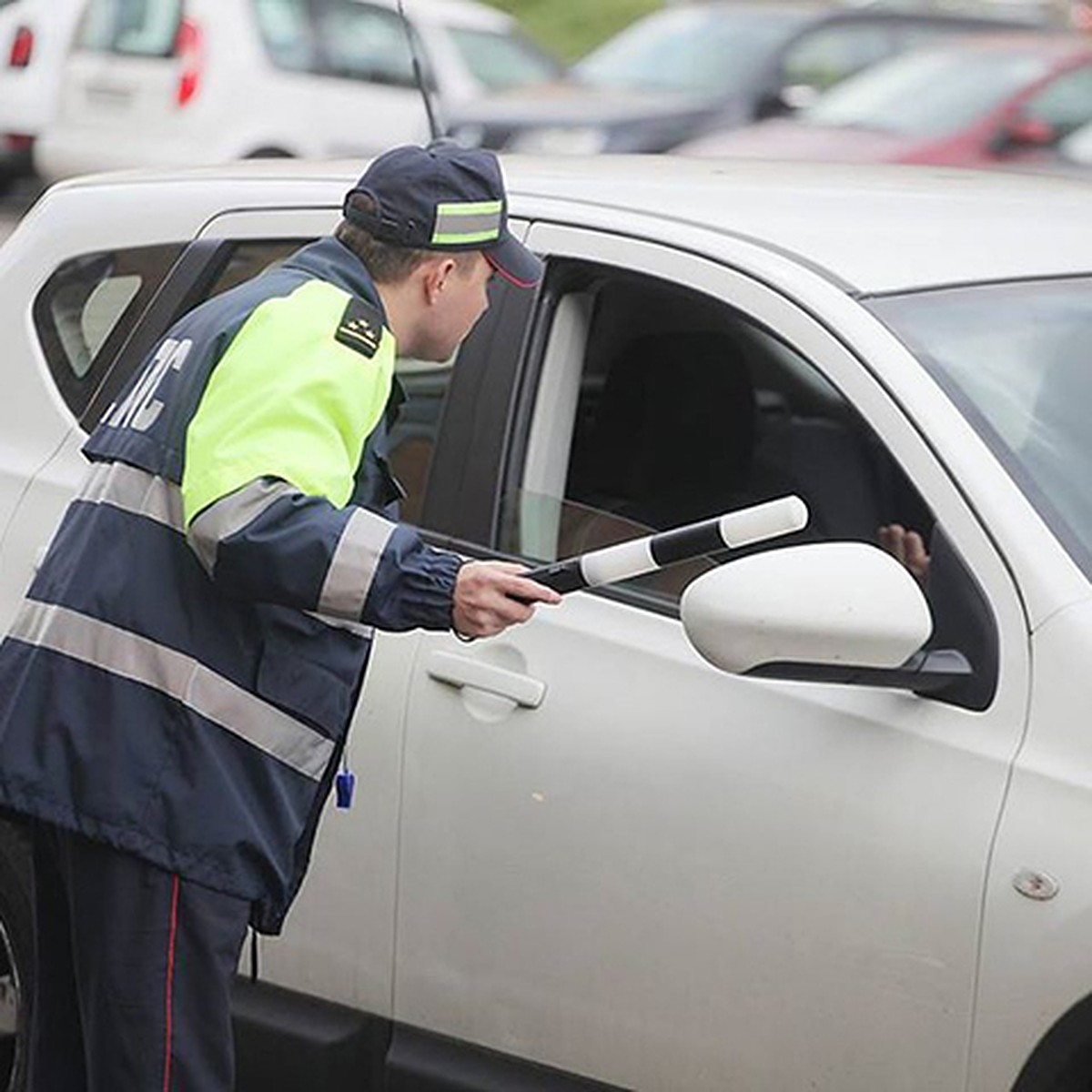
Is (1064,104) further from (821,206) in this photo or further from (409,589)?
(409,589)

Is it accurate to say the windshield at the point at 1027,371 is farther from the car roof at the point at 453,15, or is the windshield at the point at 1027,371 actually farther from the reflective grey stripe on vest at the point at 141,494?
the car roof at the point at 453,15

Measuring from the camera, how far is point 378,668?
12.3ft

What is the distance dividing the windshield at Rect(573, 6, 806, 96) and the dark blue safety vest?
13.3 meters

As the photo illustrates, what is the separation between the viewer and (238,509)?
3.01 meters

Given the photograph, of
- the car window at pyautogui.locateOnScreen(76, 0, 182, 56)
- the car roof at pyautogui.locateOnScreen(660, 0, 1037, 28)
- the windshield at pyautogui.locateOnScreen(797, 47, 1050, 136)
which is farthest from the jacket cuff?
the car roof at pyautogui.locateOnScreen(660, 0, 1037, 28)

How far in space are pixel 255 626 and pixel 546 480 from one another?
72 cm

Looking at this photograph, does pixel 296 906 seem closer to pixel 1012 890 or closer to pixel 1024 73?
pixel 1012 890

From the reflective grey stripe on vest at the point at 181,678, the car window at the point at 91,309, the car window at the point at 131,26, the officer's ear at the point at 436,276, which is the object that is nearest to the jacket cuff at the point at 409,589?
the reflective grey stripe on vest at the point at 181,678

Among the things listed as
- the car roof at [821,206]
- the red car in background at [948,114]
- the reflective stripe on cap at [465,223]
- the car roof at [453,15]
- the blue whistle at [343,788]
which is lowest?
the car roof at [453,15]

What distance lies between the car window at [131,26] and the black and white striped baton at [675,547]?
13.1 meters

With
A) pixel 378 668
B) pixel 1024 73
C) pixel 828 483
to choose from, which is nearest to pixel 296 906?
pixel 378 668

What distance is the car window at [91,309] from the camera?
14.0ft

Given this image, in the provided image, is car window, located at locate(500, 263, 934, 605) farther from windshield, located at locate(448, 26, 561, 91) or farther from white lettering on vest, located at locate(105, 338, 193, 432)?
windshield, located at locate(448, 26, 561, 91)

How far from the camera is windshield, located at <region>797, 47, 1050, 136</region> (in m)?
14.0
